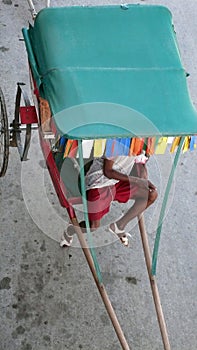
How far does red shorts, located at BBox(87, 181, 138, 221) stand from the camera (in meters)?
2.98

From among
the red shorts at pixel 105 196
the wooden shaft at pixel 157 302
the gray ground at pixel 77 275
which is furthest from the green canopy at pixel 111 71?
the gray ground at pixel 77 275

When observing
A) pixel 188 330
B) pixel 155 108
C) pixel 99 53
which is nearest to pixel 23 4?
pixel 99 53

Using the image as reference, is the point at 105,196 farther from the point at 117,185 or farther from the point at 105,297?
the point at 105,297

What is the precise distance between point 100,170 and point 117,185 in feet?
0.66

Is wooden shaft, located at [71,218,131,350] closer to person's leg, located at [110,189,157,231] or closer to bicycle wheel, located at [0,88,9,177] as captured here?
person's leg, located at [110,189,157,231]

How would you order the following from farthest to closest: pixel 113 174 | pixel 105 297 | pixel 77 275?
1. pixel 77 275
2. pixel 113 174
3. pixel 105 297

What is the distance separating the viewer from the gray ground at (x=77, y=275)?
314 cm

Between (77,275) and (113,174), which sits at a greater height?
(113,174)

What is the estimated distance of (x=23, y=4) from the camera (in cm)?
479

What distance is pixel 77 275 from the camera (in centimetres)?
335

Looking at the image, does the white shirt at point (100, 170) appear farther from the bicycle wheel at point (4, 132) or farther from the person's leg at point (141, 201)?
the bicycle wheel at point (4, 132)

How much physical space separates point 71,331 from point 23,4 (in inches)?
111

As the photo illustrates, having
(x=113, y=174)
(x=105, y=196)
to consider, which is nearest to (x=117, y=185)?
(x=105, y=196)

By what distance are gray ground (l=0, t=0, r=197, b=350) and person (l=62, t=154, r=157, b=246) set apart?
36 centimetres
